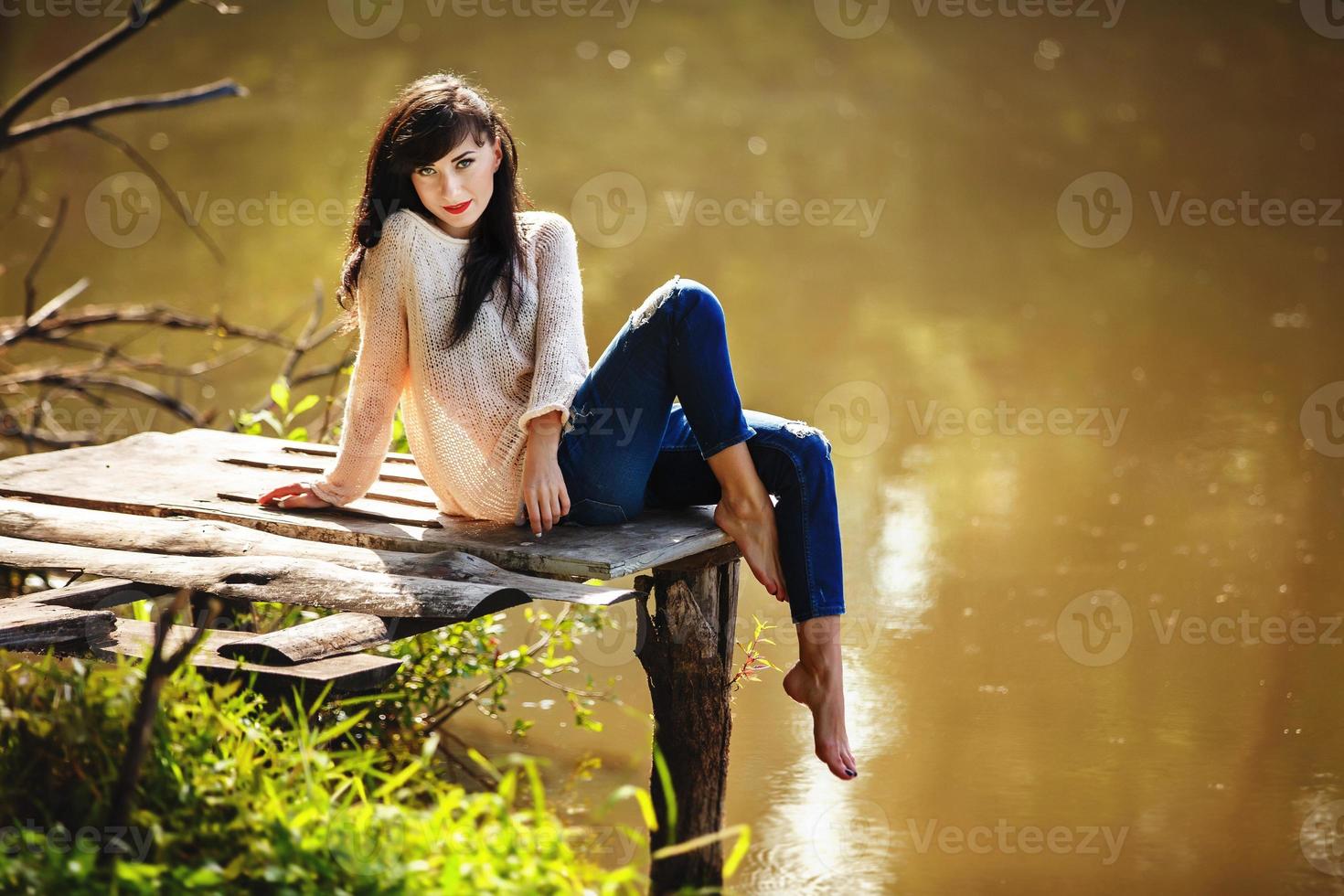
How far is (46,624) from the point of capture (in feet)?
6.38

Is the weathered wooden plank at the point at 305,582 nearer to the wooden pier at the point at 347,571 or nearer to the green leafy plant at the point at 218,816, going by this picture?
the wooden pier at the point at 347,571

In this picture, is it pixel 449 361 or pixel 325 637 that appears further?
pixel 449 361

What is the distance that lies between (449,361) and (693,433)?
1.41 feet

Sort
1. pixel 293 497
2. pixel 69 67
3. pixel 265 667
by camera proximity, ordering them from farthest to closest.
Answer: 1. pixel 69 67
2. pixel 293 497
3. pixel 265 667

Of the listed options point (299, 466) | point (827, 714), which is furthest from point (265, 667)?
point (299, 466)

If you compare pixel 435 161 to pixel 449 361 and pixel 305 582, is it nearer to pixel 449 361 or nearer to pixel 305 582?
pixel 449 361

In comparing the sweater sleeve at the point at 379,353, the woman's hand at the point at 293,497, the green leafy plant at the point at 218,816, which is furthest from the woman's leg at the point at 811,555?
the green leafy plant at the point at 218,816

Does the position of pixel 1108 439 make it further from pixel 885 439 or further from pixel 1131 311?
pixel 1131 311

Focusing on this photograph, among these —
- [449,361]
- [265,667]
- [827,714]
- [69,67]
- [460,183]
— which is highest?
[69,67]

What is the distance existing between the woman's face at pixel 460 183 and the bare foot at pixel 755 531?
65cm

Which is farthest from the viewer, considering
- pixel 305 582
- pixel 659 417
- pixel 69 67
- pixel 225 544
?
pixel 69 67

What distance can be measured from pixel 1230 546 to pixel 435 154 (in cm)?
281

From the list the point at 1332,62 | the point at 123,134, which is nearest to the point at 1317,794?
the point at 1332,62

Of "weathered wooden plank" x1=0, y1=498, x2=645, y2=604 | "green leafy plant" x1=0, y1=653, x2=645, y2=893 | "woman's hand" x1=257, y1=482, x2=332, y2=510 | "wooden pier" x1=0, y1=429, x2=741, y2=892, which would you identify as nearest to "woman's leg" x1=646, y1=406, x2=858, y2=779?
"wooden pier" x1=0, y1=429, x2=741, y2=892
